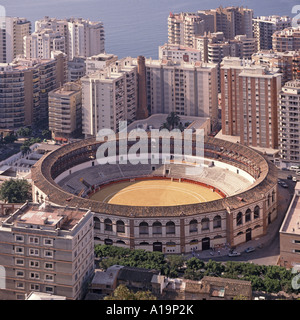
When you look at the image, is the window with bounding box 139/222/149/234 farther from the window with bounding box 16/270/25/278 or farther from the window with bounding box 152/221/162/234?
the window with bounding box 16/270/25/278

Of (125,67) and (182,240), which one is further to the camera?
(125,67)

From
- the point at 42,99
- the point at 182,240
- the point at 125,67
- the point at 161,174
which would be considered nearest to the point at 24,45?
the point at 42,99

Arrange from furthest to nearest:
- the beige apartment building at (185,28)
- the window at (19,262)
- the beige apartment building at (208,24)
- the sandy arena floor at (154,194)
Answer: the beige apartment building at (208,24) < the beige apartment building at (185,28) < the sandy arena floor at (154,194) < the window at (19,262)

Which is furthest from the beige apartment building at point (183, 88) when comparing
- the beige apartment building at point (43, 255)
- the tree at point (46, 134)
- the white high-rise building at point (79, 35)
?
the beige apartment building at point (43, 255)

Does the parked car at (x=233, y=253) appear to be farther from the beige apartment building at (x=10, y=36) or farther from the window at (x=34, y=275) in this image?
the beige apartment building at (x=10, y=36)

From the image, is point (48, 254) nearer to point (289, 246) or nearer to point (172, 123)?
point (289, 246)
